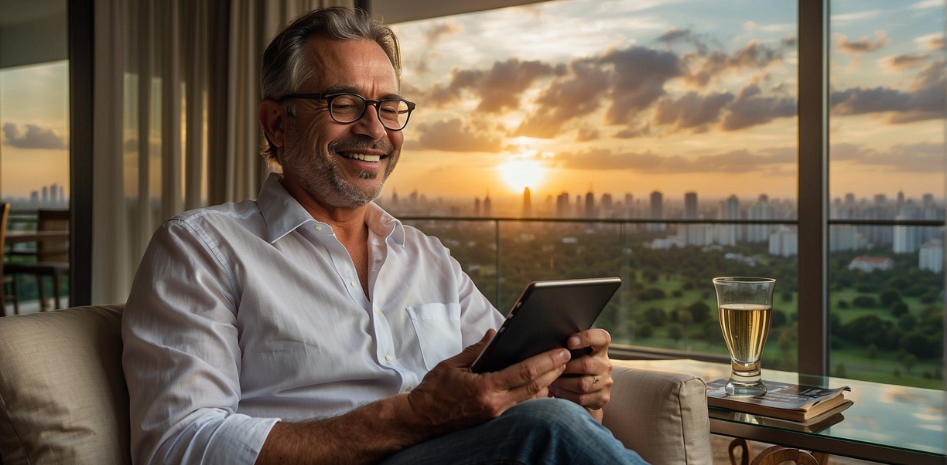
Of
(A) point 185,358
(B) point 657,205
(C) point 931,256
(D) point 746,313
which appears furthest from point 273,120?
(B) point 657,205

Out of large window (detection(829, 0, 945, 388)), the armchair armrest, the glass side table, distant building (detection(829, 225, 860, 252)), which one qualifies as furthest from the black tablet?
distant building (detection(829, 225, 860, 252))

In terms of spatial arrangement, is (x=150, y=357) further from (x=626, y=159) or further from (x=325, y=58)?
(x=626, y=159)

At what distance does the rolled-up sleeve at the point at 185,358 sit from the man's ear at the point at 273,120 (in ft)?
1.31

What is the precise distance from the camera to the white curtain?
3.77m

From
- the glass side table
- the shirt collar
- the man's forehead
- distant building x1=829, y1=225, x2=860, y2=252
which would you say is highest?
the man's forehead

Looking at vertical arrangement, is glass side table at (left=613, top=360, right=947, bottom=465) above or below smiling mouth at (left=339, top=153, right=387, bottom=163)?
below

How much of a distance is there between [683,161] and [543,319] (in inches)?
200

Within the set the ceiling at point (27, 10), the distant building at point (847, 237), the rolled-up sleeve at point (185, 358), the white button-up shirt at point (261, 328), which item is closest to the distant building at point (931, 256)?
the distant building at point (847, 237)

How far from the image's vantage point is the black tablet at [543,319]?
107 centimetres

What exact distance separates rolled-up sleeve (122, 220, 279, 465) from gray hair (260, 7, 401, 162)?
0.44 m

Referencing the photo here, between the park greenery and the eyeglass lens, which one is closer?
the eyeglass lens

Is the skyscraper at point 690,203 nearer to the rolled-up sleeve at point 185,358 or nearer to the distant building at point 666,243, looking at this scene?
the distant building at point 666,243

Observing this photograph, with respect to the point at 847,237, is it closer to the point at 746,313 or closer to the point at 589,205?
the point at 746,313

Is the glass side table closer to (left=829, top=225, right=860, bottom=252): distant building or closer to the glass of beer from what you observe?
the glass of beer
